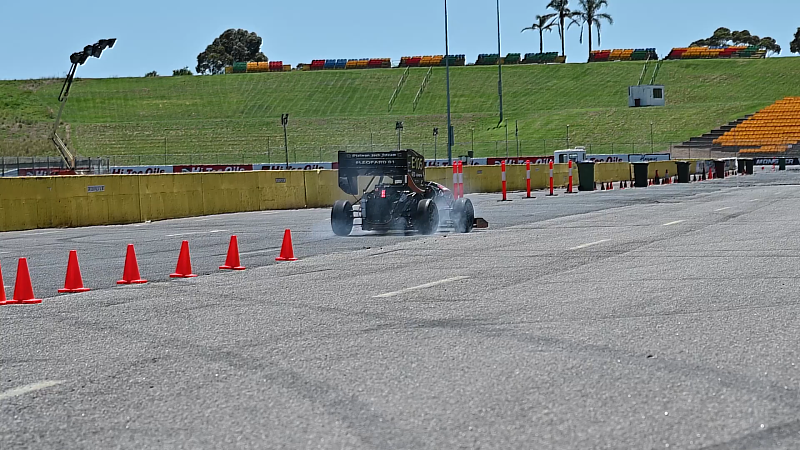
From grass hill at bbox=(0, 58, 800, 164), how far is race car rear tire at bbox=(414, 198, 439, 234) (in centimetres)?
5903

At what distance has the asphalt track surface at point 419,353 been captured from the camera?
18.0 feet

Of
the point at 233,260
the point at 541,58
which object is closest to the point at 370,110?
the point at 541,58

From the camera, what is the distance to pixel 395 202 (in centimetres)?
1933

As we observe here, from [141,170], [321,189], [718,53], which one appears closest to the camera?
[321,189]

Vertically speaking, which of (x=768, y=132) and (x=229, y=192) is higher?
(x=768, y=132)

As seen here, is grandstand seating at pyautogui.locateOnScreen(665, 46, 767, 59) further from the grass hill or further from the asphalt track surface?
the asphalt track surface

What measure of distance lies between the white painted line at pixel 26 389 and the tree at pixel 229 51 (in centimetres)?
17786

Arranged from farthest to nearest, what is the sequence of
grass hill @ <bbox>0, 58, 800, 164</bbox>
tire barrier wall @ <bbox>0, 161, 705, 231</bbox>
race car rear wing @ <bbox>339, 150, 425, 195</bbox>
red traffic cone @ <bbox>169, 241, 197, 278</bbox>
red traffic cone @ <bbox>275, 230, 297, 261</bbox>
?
grass hill @ <bbox>0, 58, 800, 164</bbox> → tire barrier wall @ <bbox>0, 161, 705, 231</bbox> → race car rear wing @ <bbox>339, 150, 425, 195</bbox> → red traffic cone @ <bbox>275, 230, 297, 261</bbox> → red traffic cone @ <bbox>169, 241, 197, 278</bbox>

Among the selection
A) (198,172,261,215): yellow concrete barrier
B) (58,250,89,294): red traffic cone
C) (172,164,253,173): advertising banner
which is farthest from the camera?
(172,164,253,173): advertising banner

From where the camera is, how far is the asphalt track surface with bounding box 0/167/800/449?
5500mm

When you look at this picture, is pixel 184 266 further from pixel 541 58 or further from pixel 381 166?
pixel 541 58

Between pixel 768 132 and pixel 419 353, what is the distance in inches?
3258

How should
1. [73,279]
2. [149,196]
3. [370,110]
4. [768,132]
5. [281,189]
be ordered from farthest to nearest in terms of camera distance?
[370,110], [768,132], [281,189], [149,196], [73,279]

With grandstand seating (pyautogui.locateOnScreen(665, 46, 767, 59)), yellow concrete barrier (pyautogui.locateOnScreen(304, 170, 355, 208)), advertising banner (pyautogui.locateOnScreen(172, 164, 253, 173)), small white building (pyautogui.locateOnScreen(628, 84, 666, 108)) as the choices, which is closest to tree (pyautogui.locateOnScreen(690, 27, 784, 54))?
grandstand seating (pyautogui.locateOnScreen(665, 46, 767, 59))
